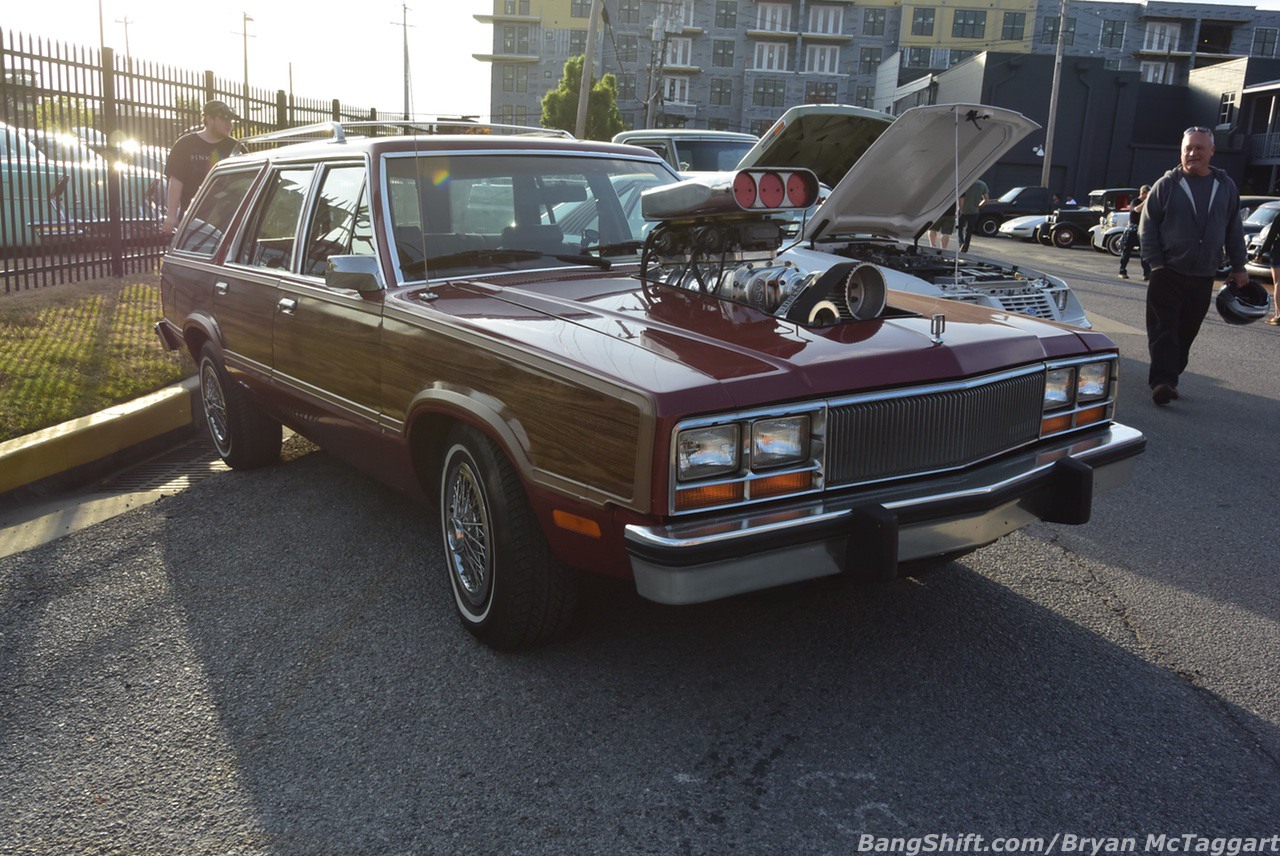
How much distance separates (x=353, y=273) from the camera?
3.66 m

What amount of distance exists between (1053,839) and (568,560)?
137 centimetres

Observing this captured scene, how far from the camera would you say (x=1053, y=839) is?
7.83ft

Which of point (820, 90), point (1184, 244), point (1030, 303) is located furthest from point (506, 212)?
point (820, 90)

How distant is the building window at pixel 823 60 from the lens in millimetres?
74562

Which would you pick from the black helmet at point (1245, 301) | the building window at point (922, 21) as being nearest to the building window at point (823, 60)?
the building window at point (922, 21)

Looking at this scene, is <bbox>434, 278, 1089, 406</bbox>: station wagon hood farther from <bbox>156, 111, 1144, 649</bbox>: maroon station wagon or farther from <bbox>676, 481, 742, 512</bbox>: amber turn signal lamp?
<bbox>676, 481, 742, 512</bbox>: amber turn signal lamp

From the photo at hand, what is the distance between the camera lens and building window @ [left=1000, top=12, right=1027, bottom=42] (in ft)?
236

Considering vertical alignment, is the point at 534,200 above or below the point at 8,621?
above

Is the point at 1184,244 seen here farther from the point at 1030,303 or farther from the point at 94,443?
the point at 94,443

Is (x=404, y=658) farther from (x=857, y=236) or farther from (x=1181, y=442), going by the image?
(x=857, y=236)

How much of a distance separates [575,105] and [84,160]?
5028 cm

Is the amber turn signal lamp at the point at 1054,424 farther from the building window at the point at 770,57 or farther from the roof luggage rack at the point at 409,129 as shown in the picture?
the building window at the point at 770,57

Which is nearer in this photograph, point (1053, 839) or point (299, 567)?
point (1053, 839)

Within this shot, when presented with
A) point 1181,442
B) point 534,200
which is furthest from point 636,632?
point 1181,442
